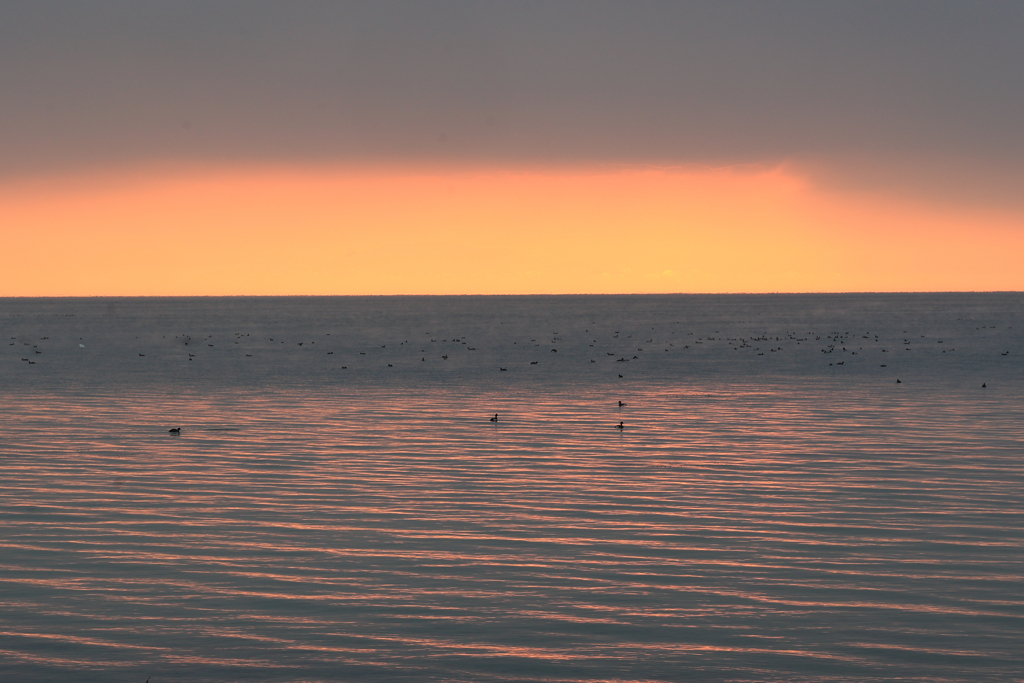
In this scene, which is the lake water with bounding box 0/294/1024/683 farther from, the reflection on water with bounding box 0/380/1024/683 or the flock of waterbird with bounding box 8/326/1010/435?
the flock of waterbird with bounding box 8/326/1010/435

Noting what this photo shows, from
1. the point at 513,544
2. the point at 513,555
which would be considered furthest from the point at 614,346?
the point at 513,555

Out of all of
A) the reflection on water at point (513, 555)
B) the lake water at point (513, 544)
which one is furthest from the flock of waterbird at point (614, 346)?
the reflection on water at point (513, 555)

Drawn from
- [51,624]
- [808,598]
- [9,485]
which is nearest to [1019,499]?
[808,598]

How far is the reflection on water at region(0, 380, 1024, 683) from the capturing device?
12625 mm

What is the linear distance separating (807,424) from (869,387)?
18.5 m

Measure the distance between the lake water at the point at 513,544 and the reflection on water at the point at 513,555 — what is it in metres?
0.06

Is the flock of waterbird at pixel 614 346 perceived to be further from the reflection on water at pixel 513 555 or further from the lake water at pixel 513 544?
the reflection on water at pixel 513 555

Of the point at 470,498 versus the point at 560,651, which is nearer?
the point at 560,651

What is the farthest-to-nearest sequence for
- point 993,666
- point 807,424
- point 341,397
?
point 341,397, point 807,424, point 993,666

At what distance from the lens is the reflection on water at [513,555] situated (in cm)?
1262

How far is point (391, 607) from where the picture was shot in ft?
47.7

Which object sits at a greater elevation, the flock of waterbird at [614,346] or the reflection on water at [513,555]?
the flock of waterbird at [614,346]

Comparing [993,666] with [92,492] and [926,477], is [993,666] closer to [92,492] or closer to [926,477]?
[926,477]

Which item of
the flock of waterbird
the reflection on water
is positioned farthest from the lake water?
the flock of waterbird
